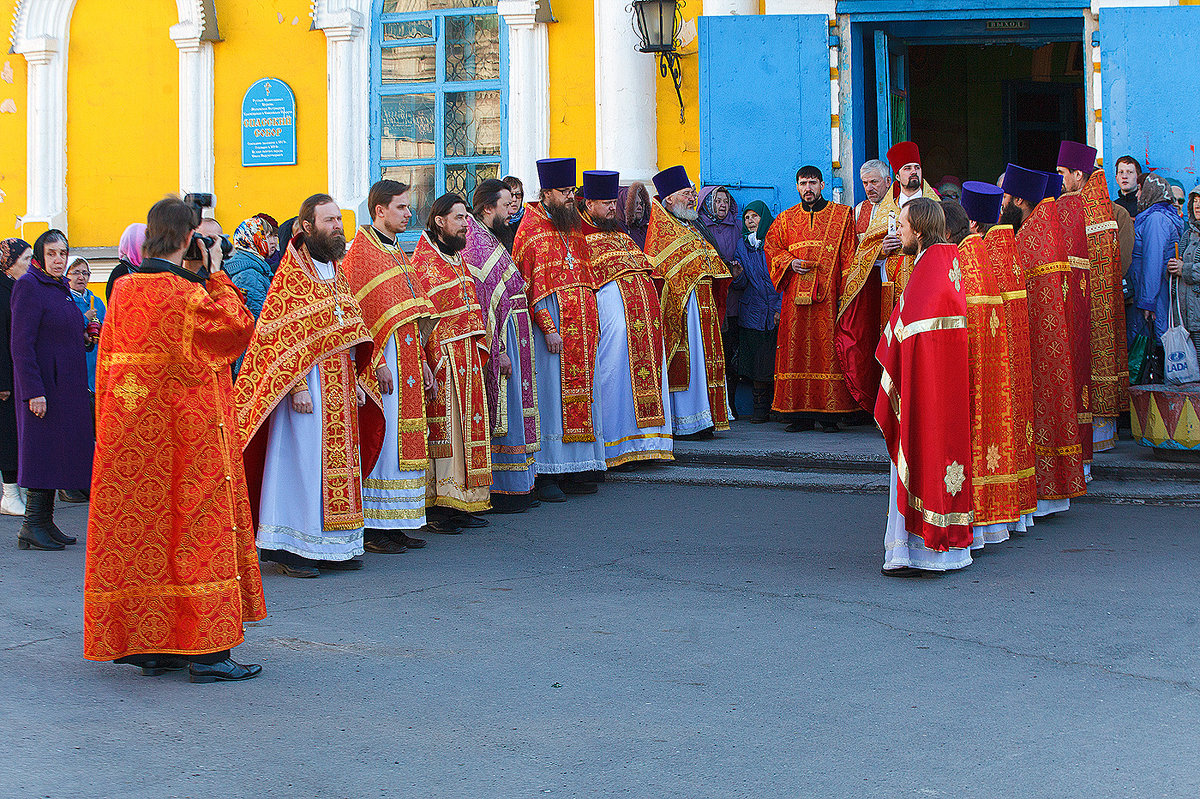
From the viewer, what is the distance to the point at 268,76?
12258 mm

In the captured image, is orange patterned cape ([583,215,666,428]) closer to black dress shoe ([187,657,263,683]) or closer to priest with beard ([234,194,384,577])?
priest with beard ([234,194,384,577])

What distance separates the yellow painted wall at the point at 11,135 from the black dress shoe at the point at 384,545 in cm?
799

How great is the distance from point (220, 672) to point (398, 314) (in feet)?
8.70

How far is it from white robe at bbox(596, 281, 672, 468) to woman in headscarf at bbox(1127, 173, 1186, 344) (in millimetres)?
3518

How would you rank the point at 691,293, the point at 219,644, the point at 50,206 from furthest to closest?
the point at 50,206, the point at 691,293, the point at 219,644

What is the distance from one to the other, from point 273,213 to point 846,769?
32.7 ft

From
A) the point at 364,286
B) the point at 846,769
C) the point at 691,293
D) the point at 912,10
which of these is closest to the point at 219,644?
the point at 846,769

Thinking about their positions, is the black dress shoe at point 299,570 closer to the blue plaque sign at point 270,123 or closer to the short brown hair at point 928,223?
the short brown hair at point 928,223

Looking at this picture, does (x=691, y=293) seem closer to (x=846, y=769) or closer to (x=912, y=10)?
(x=912, y=10)

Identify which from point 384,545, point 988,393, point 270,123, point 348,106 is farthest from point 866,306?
point 270,123

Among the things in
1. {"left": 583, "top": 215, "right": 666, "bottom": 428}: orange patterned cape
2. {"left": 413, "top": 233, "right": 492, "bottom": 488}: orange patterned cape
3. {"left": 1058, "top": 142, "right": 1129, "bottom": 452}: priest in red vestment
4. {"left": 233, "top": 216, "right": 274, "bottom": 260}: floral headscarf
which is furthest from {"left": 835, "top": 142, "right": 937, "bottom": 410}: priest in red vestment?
{"left": 233, "top": 216, "right": 274, "bottom": 260}: floral headscarf

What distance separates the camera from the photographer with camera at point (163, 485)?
4469 millimetres

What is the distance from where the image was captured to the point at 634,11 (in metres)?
10.8

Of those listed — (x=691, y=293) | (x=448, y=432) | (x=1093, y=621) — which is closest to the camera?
(x=1093, y=621)
